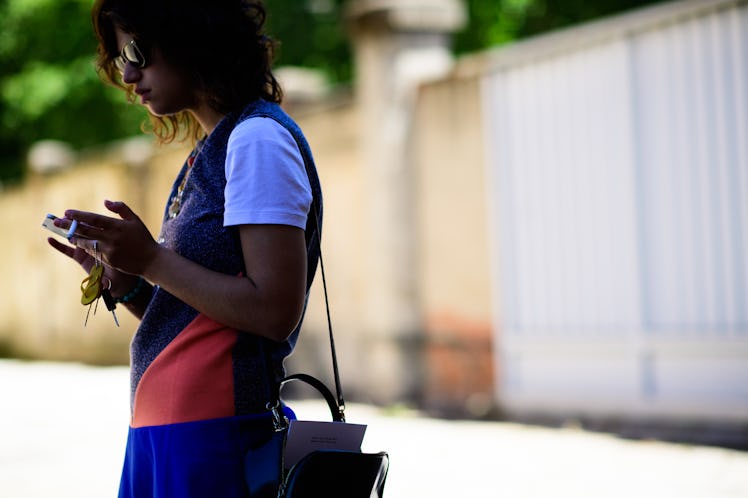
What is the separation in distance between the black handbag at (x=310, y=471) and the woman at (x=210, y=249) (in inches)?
0.8

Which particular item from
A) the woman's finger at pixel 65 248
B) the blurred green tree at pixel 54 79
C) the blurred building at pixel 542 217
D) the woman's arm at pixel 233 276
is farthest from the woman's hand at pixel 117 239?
the blurred green tree at pixel 54 79

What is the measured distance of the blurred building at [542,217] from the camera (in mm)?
6523

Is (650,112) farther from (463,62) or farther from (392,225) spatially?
(392,225)

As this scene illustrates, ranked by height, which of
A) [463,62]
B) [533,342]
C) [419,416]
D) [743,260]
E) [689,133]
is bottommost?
[419,416]

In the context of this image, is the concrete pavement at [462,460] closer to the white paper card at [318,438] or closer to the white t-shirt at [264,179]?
the white paper card at [318,438]

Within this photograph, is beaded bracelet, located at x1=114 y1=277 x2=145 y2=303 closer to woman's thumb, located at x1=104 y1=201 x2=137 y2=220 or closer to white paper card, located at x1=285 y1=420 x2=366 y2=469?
woman's thumb, located at x1=104 y1=201 x2=137 y2=220

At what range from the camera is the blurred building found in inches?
257

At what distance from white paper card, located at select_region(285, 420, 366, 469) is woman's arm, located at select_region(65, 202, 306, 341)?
201mm

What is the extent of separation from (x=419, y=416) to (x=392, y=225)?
65.4 inches

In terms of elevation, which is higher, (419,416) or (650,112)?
(650,112)

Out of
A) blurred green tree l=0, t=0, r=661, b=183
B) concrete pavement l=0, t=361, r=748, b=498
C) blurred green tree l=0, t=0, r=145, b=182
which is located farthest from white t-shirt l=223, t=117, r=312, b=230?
blurred green tree l=0, t=0, r=145, b=182

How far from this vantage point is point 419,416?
7695 mm

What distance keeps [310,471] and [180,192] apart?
57 centimetres

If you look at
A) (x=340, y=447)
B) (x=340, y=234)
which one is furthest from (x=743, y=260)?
(x=340, y=447)
